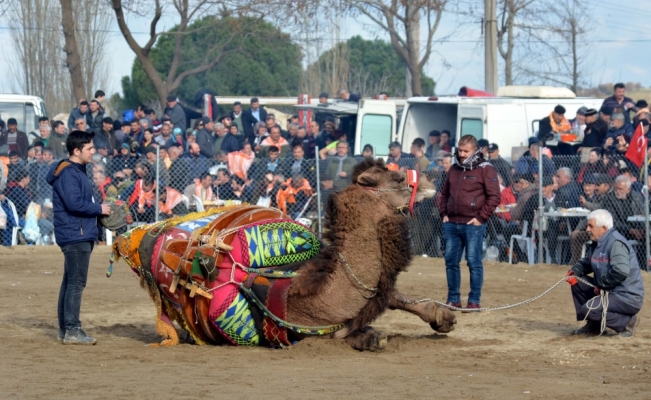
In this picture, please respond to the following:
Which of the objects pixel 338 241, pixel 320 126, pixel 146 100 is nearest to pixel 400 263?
pixel 338 241

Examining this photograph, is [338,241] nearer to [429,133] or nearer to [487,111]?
[487,111]

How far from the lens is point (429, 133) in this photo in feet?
61.0

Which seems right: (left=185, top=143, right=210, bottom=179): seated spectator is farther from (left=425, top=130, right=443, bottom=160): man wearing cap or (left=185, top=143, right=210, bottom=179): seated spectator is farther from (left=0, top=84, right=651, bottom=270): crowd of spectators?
(left=425, top=130, right=443, bottom=160): man wearing cap

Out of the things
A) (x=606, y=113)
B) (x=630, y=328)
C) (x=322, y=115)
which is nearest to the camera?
(x=630, y=328)

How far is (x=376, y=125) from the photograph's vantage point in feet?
63.8

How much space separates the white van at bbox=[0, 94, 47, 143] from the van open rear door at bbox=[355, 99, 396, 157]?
7.11 m

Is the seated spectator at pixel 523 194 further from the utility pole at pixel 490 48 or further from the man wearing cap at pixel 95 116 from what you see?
the utility pole at pixel 490 48

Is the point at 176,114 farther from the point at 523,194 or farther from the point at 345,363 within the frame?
the point at 345,363

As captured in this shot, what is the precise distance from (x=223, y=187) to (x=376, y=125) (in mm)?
4343

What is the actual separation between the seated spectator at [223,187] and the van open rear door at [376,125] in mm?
3653

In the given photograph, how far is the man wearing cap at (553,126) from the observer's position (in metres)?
16.6

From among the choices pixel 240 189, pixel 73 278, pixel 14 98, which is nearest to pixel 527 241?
pixel 240 189

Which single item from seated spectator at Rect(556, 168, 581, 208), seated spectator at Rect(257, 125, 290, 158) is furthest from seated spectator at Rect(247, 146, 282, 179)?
seated spectator at Rect(556, 168, 581, 208)

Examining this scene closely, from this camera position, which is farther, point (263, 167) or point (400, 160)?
point (263, 167)
